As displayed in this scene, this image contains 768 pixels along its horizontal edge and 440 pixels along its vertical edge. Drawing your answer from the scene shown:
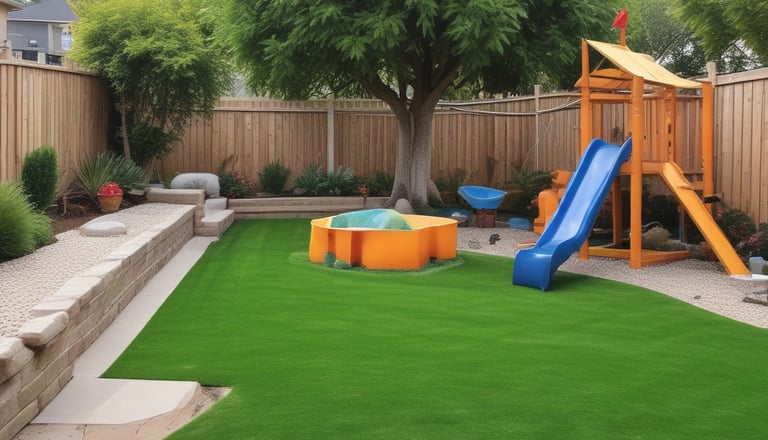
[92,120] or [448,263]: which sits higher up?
[92,120]

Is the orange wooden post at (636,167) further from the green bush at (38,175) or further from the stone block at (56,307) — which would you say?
the green bush at (38,175)

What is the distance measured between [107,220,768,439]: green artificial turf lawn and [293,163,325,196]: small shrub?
8279 millimetres

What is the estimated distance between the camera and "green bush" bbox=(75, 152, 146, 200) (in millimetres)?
12391

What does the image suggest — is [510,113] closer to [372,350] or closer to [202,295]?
[202,295]

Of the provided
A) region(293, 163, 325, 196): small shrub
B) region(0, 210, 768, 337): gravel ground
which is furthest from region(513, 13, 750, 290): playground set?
region(293, 163, 325, 196): small shrub

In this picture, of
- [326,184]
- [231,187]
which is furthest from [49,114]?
[326,184]

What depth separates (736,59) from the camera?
23.4m

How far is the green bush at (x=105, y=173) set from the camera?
12.4 metres

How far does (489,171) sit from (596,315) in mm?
11235

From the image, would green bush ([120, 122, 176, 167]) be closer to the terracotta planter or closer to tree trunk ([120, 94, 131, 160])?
tree trunk ([120, 94, 131, 160])

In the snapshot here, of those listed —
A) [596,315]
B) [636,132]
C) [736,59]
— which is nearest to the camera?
[596,315]

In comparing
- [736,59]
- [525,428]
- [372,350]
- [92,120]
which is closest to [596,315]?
[372,350]

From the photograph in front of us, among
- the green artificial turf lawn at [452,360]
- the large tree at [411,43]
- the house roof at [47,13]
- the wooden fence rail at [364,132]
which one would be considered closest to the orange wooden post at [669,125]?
the wooden fence rail at [364,132]

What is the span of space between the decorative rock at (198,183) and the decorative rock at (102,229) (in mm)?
6151
